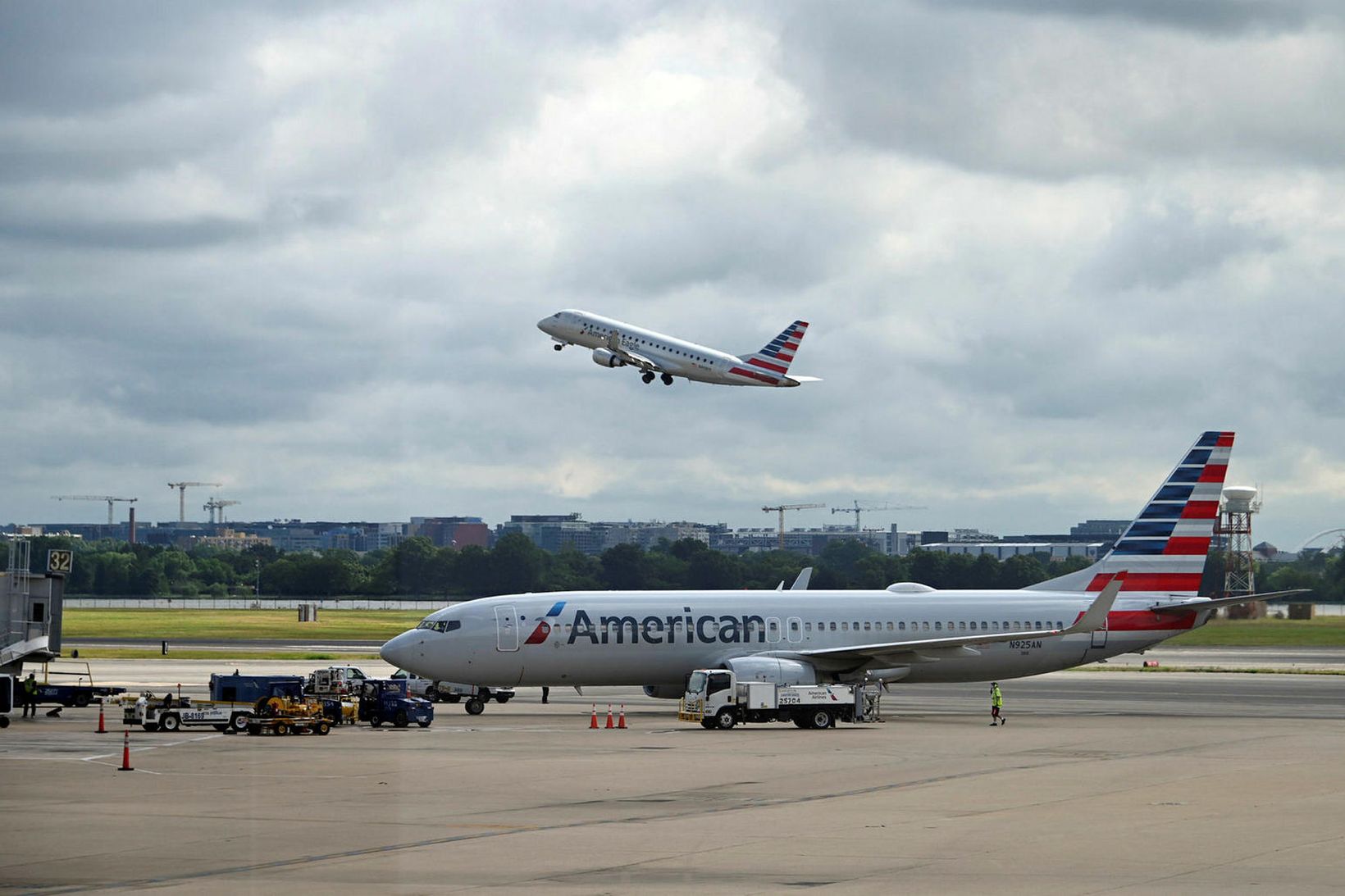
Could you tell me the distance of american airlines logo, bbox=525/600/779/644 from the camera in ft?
189

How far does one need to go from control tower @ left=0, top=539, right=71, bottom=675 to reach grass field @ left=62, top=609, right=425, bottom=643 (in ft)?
231

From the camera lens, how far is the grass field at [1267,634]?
414ft

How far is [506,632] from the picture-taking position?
57000mm

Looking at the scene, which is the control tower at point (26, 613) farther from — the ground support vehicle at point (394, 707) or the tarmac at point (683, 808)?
the ground support vehicle at point (394, 707)

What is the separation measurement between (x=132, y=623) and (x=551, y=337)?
59.7m

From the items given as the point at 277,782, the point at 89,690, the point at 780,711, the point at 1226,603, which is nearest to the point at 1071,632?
the point at 1226,603

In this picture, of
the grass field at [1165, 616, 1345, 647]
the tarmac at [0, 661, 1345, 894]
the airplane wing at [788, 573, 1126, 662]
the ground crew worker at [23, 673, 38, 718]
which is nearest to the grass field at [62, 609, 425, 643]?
the grass field at [1165, 616, 1345, 647]

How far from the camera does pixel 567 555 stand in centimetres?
16950

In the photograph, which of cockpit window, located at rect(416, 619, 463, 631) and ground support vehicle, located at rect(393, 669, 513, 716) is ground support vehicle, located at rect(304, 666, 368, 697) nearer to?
cockpit window, located at rect(416, 619, 463, 631)

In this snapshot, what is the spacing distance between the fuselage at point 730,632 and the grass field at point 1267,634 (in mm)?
61431

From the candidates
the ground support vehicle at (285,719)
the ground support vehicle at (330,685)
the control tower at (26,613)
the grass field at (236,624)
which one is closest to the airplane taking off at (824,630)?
the ground support vehicle at (330,685)

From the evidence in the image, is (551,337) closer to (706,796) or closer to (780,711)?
(780,711)

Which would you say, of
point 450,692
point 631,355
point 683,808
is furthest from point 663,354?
point 683,808

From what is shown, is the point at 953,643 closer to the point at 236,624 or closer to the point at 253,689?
the point at 253,689
